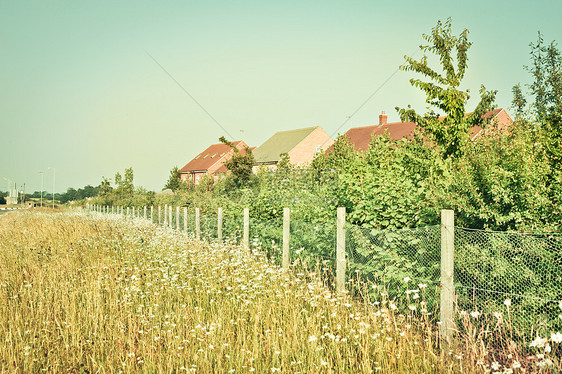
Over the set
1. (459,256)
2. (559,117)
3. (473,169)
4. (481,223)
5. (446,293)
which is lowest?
(446,293)

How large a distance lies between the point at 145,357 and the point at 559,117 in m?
7.40

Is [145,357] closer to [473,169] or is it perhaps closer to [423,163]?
[473,169]

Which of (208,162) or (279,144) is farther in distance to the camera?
(208,162)

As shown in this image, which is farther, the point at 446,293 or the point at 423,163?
the point at 423,163

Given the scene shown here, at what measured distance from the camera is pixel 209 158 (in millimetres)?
92312

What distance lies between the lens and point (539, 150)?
5316mm

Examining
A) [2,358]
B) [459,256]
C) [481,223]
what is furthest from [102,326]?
[481,223]

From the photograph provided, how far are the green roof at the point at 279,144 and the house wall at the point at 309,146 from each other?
58 centimetres

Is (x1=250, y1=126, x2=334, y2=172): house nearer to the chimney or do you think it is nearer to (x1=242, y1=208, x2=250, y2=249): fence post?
the chimney

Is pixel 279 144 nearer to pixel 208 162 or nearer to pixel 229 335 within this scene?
pixel 208 162

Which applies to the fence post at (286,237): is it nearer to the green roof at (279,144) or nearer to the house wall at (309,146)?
the house wall at (309,146)

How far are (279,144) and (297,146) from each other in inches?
216

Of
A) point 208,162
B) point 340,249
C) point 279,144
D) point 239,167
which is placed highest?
point 279,144

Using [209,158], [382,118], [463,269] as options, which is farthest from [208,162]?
[463,269]
